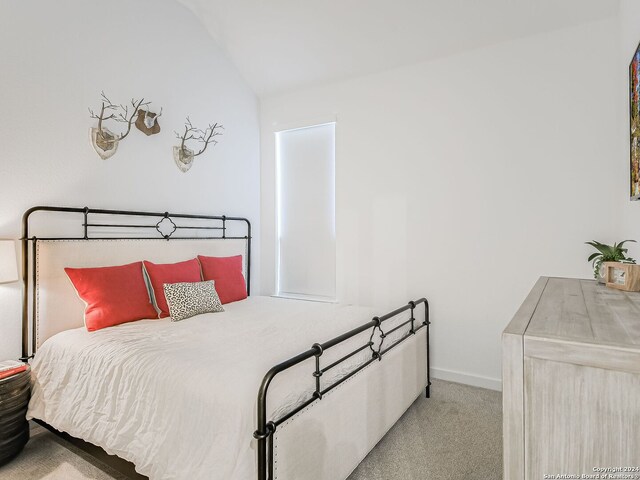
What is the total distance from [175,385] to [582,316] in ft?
5.06

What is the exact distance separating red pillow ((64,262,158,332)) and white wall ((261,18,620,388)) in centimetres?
191

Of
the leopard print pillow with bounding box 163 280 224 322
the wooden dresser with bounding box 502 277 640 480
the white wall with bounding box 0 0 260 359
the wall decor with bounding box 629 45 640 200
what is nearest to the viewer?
the wooden dresser with bounding box 502 277 640 480

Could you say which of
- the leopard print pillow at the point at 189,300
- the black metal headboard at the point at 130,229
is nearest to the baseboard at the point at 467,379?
the leopard print pillow at the point at 189,300

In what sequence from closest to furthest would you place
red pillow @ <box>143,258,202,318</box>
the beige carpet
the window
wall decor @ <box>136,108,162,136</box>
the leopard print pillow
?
the beige carpet → the leopard print pillow → red pillow @ <box>143,258,202,318</box> → wall decor @ <box>136,108,162,136</box> → the window

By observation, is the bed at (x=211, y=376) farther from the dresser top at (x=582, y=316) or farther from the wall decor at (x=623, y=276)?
the wall decor at (x=623, y=276)

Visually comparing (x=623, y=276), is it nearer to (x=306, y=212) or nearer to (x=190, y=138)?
(x=306, y=212)

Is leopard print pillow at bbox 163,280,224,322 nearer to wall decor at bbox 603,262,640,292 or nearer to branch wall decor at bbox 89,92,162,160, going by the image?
branch wall decor at bbox 89,92,162,160

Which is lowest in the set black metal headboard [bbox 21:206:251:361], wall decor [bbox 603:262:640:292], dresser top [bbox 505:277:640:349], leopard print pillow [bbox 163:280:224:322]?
leopard print pillow [bbox 163:280:224:322]

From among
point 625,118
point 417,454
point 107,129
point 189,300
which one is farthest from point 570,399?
point 107,129

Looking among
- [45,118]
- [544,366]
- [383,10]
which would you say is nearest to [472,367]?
[544,366]

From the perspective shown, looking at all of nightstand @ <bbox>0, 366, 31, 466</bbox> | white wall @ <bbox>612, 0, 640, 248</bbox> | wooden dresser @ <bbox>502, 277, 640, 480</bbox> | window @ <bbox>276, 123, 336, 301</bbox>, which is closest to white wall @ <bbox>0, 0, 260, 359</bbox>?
nightstand @ <bbox>0, 366, 31, 466</bbox>

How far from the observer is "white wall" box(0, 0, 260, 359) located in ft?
7.79

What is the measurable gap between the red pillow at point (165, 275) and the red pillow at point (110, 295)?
0.07 metres

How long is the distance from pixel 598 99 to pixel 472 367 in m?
2.30
